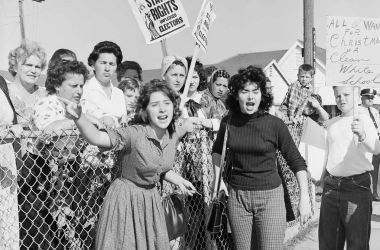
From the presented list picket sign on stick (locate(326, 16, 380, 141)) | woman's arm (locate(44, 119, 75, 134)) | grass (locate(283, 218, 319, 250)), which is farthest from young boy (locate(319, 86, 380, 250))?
woman's arm (locate(44, 119, 75, 134))

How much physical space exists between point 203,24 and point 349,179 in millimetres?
2125

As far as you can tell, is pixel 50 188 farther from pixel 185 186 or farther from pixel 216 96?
pixel 216 96

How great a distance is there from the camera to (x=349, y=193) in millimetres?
4188

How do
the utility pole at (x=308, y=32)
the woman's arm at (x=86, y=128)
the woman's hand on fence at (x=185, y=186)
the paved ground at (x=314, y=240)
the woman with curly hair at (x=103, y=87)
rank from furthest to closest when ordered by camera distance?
the utility pole at (x=308, y=32) → the paved ground at (x=314, y=240) → the woman with curly hair at (x=103, y=87) → the woman's hand on fence at (x=185, y=186) → the woman's arm at (x=86, y=128)

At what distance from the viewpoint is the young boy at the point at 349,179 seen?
416cm

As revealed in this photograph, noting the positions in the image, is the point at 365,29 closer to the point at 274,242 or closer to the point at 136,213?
the point at 274,242

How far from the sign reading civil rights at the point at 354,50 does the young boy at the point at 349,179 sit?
37cm

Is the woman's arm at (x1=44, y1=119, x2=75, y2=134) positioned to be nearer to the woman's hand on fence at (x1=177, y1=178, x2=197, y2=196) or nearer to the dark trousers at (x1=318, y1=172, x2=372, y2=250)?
the woman's hand on fence at (x1=177, y1=178, x2=197, y2=196)

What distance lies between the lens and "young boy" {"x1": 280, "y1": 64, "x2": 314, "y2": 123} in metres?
7.00

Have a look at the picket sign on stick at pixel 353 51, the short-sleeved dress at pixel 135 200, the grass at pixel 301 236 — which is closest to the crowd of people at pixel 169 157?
the short-sleeved dress at pixel 135 200

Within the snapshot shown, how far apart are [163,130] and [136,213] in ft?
1.94

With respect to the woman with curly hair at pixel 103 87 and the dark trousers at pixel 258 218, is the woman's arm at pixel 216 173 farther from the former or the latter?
the woman with curly hair at pixel 103 87

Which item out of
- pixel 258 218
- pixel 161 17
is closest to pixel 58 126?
pixel 258 218

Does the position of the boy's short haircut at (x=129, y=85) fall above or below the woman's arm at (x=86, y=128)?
above
